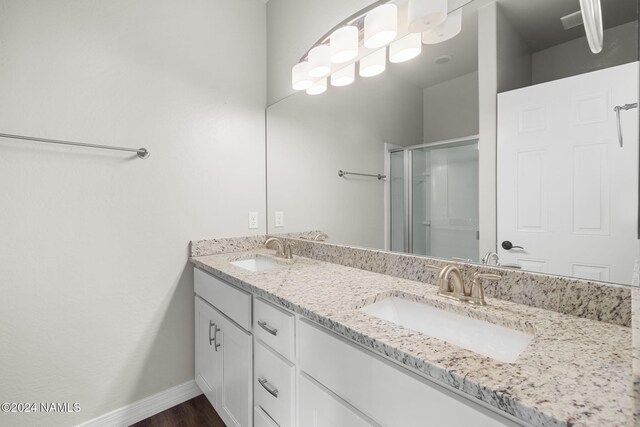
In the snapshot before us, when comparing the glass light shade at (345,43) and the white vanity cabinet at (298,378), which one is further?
the glass light shade at (345,43)

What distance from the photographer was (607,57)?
837mm

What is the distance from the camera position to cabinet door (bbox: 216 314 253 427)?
1.29m

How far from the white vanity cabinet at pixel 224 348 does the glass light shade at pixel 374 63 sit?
4.04 ft

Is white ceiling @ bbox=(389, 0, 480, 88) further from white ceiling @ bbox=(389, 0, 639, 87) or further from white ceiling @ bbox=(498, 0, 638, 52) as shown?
white ceiling @ bbox=(498, 0, 638, 52)

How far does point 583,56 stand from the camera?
34.1 inches

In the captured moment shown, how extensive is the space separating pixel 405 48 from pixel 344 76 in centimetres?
41

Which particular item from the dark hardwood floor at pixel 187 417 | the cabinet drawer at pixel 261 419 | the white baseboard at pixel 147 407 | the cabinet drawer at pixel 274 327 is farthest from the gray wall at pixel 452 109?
the white baseboard at pixel 147 407

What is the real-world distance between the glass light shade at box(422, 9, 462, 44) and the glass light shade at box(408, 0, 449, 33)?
0.03m

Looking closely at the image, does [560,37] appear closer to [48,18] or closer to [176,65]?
[176,65]

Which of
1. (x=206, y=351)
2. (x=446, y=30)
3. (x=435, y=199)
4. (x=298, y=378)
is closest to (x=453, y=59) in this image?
(x=446, y=30)

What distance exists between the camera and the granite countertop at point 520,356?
1.66ft

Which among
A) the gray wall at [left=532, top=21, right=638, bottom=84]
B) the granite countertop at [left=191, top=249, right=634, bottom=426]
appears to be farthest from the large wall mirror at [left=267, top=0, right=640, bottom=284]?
the granite countertop at [left=191, top=249, right=634, bottom=426]

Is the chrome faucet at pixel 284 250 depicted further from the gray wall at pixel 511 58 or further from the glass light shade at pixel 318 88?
the gray wall at pixel 511 58

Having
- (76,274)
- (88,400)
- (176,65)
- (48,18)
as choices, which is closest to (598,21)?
(176,65)
